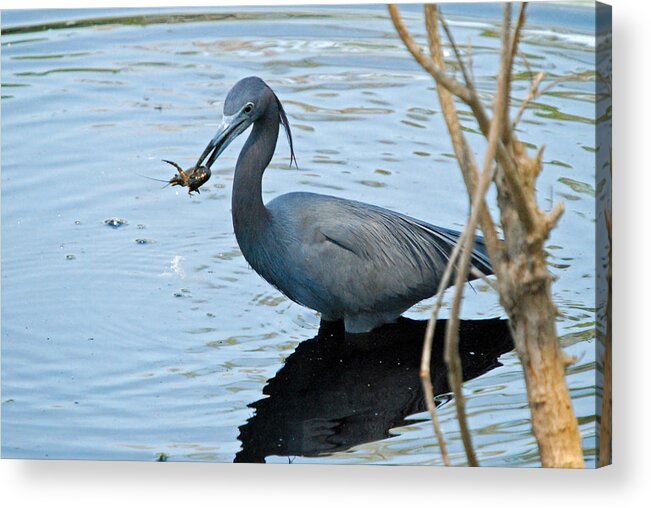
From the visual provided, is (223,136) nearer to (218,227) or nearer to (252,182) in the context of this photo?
(252,182)

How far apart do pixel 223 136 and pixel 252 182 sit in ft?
1.01

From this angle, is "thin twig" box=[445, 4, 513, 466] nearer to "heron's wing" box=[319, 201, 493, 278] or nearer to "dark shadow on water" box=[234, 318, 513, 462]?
"dark shadow on water" box=[234, 318, 513, 462]

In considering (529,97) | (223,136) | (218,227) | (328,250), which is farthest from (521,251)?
(218,227)

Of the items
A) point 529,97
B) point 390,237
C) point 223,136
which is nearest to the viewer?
point 529,97

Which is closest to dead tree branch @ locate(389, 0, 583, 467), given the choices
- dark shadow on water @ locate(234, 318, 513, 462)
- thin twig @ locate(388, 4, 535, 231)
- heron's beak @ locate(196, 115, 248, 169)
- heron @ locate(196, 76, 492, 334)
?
thin twig @ locate(388, 4, 535, 231)

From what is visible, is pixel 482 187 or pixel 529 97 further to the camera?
pixel 529 97

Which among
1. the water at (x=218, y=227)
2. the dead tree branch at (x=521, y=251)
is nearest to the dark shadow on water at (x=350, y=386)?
the water at (x=218, y=227)

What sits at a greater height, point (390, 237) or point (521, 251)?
point (390, 237)

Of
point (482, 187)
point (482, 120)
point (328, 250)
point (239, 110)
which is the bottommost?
point (482, 187)

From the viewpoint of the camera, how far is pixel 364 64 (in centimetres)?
397

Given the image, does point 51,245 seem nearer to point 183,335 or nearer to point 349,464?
point 183,335

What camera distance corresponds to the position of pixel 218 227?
4363 millimetres

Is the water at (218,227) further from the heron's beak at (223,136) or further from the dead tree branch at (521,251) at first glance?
the dead tree branch at (521,251)

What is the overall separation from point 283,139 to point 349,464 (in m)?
1.60
